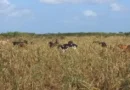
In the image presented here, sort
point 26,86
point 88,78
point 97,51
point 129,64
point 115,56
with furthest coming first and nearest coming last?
point 97,51 → point 115,56 → point 129,64 → point 88,78 → point 26,86

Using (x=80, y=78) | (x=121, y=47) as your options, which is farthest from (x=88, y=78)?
(x=121, y=47)

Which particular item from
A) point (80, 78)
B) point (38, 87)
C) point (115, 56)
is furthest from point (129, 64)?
point (38, 87)

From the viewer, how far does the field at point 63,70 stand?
282 inches

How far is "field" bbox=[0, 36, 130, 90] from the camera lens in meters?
7.16

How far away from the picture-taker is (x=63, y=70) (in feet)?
25.6

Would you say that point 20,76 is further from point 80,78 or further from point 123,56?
point 123,56

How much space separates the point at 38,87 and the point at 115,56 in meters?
2.17

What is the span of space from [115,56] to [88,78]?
4.22 feet

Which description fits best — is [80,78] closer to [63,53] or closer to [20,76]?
[20,76]

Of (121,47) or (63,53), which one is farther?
(121,47)

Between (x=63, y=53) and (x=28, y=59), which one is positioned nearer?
(x=28, y=59)

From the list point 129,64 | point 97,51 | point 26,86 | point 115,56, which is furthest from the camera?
point 97,51

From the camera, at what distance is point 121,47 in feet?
32.1

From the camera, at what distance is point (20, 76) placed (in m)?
7.39
